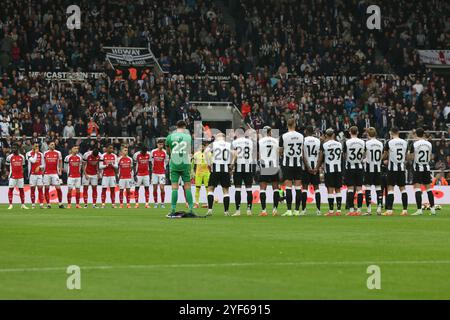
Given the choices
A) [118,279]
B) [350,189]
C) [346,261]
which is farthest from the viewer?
[350,189]

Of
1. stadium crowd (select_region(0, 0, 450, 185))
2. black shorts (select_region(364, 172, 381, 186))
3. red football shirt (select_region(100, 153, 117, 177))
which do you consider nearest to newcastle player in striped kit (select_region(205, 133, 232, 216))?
black shorts (select_region(364, 172, 381, 186))

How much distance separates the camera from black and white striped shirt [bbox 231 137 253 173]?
2741 centimetres

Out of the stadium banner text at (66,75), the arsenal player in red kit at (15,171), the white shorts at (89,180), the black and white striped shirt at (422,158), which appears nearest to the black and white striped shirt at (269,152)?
the black and white striped shirt at (422,158)

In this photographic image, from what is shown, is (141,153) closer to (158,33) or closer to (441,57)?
(158,33)

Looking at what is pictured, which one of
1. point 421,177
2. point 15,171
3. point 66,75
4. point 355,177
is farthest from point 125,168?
point 421,177

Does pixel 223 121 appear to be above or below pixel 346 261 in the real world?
above

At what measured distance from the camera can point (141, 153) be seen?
3597cm

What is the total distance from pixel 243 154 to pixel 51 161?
401 inches

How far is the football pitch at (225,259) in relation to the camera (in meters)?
11.5

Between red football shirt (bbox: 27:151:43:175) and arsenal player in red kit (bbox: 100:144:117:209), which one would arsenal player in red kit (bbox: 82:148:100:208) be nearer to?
arsenal player in red kit (bbox: 100:144:117:209)

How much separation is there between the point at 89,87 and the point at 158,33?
6608 millimetres

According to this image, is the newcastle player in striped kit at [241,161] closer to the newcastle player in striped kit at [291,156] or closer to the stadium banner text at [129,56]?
the newcastle player in striped kit at [291,156]

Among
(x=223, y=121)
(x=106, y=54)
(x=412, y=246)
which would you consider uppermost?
(x=106, y=54)
